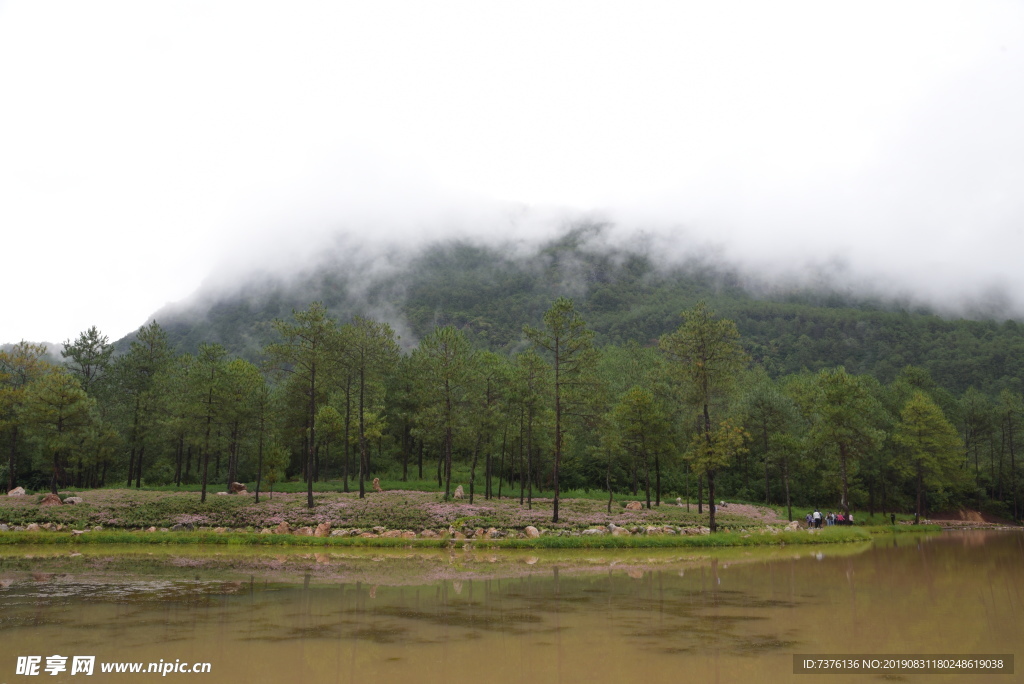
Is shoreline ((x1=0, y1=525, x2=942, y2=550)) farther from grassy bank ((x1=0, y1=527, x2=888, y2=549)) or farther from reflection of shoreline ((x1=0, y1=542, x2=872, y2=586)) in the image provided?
reflection of shoreline ((x1=0, y1=542, x2=872, y2=586))

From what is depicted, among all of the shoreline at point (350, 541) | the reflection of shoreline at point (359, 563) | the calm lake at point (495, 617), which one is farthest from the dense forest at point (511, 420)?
the calm lake at point (495, 617)

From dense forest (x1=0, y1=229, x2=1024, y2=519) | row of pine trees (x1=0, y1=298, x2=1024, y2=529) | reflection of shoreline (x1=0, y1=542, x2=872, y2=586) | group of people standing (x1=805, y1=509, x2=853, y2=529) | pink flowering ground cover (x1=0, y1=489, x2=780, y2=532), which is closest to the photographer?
reflection of shoreline (x1=0, y1=542, x2=872, y2=586)

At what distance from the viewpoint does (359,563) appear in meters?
25.8

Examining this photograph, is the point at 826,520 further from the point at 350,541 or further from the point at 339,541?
the point at 339,541

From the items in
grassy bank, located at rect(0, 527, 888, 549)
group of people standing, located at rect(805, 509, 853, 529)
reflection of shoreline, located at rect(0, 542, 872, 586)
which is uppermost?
reflection of shoreline, located at rect(0, 542, 872, 586)

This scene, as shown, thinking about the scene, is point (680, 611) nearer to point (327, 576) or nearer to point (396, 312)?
point (327, 576)

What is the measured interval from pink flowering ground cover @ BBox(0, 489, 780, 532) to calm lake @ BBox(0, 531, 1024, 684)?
1268 cm

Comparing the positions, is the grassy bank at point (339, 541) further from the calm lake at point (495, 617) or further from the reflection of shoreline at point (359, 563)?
the calm lake at point (495, 617)

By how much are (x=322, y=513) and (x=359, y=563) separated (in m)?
16.7

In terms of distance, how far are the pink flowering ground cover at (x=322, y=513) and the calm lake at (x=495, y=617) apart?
499 inches

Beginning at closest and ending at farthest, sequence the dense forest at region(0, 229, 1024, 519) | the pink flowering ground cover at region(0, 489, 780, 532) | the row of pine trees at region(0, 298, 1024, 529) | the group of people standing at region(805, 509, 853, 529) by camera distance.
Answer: the pink flowering ground cover at region(0, 489, 780, 532) → the row of pine trees at region(0, 298, 1024, 529) → the dense forest at region(0, 229, 1024, 519) → the group of people standing at region(805, 509, 853, 529)

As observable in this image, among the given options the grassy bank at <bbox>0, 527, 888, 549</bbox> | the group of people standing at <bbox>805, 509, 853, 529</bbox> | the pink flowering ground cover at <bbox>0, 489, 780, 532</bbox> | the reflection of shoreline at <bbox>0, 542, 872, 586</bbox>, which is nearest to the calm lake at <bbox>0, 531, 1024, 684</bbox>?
the reflection of shoreline at <bbox>0, 542, 872, 586</bbox>

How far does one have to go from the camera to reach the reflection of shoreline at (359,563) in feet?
69.5

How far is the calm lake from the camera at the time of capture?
10.1 meters
